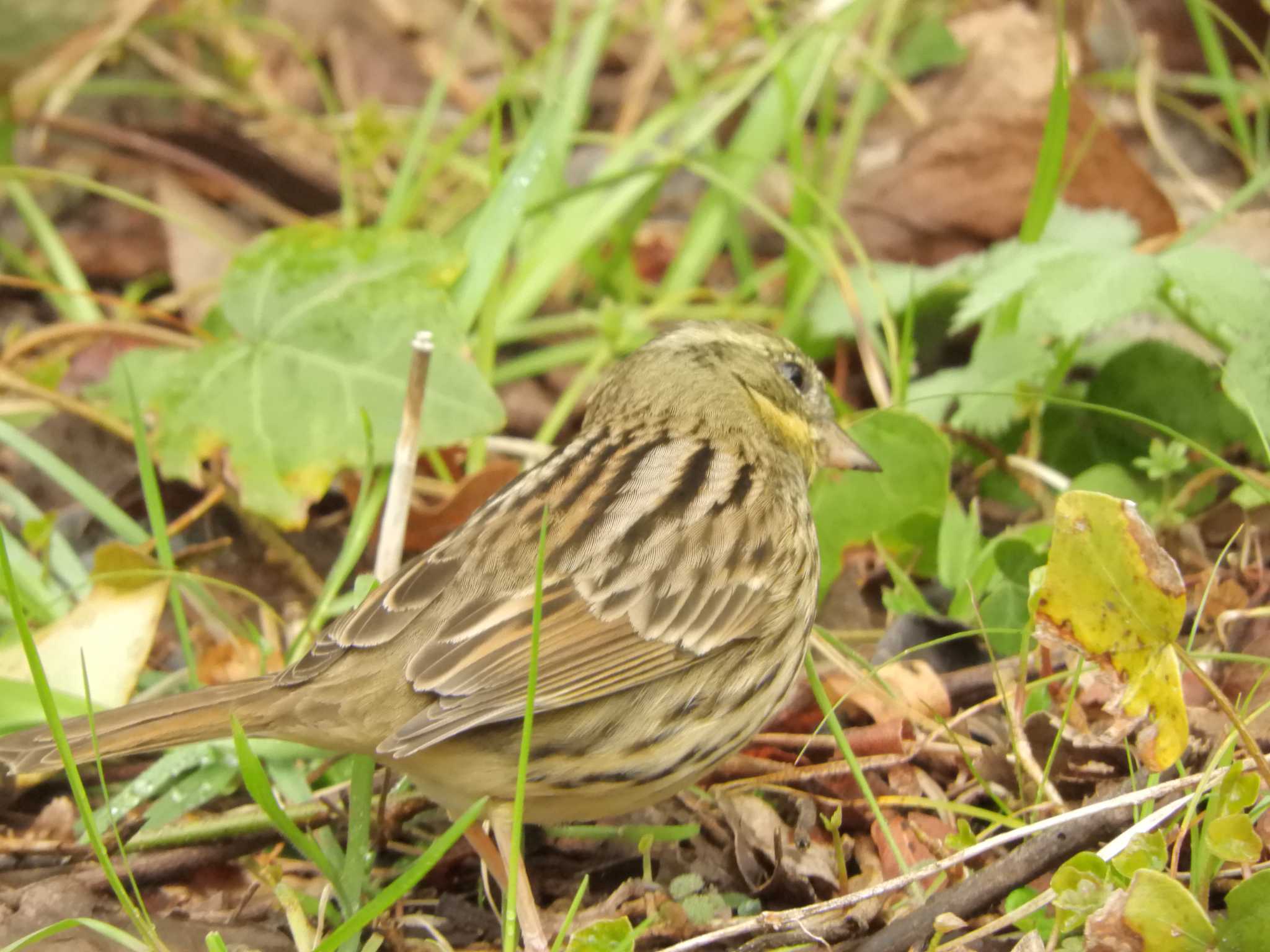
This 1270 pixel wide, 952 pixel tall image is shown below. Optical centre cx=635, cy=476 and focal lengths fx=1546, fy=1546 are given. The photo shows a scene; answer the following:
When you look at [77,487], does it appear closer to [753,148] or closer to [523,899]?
[523,899]

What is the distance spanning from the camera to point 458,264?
11.8 ft

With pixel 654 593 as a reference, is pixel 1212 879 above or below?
below

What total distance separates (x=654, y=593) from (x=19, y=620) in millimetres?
993

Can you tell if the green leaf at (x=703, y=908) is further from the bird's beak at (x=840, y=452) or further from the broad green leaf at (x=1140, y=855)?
the bird's beak at (x=840, y=452)

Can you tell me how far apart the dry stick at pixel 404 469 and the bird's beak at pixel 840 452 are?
82 cm

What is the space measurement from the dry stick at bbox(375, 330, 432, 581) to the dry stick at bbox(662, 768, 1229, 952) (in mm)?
1045

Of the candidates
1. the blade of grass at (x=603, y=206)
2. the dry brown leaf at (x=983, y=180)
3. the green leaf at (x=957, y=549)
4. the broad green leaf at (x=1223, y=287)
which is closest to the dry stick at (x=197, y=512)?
the blade of grass at (x=603, y=206)

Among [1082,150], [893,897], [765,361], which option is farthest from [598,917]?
[1082,150]

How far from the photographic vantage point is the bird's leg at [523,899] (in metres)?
2.40

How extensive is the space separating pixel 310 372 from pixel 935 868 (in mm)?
1896

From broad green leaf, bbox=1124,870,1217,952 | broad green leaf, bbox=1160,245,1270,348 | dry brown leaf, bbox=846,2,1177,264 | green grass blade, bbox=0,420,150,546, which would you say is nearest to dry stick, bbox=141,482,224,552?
green grass blade, bbox=0,420,150,546

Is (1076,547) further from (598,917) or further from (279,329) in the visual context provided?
(279,329)


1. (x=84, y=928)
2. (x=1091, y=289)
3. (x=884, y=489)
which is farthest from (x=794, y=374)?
(x=84, y=928)

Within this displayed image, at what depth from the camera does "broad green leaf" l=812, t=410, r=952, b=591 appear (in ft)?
10.7
